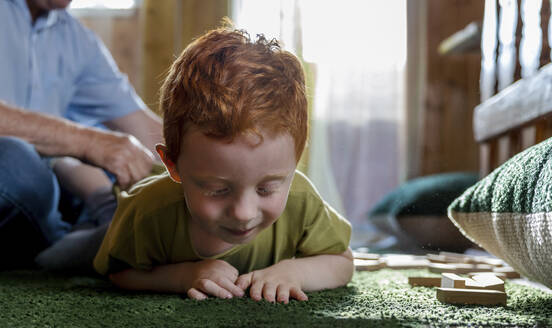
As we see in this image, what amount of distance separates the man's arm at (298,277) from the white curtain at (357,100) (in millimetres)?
2156

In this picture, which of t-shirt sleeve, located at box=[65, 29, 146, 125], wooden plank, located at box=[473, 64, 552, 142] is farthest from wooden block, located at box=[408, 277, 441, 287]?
t-shirt sleeve, located at box=[65, 29, 146, 125]

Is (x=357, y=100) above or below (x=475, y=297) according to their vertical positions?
above

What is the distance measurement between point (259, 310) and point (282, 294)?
0.08 metres

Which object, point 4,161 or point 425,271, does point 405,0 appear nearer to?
point 425,271

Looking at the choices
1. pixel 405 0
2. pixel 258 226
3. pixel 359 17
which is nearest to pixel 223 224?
pixel 258 226

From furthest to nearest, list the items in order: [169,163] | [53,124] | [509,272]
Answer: [53,124]
[509,272]
[169,163]

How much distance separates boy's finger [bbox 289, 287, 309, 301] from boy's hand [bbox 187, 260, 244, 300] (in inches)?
2.5

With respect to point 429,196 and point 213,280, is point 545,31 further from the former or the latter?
point 213,280

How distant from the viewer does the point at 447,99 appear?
10.4ft

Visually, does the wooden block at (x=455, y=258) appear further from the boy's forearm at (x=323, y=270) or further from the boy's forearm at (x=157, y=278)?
the boy's forearm at (x=157, y=278)

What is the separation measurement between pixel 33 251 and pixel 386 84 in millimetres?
2367

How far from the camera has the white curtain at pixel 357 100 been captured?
2.97 metres

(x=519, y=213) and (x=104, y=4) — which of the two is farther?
(x=104, y=4)

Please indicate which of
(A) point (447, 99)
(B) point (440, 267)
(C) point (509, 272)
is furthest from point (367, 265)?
(A) point (447, 99)
